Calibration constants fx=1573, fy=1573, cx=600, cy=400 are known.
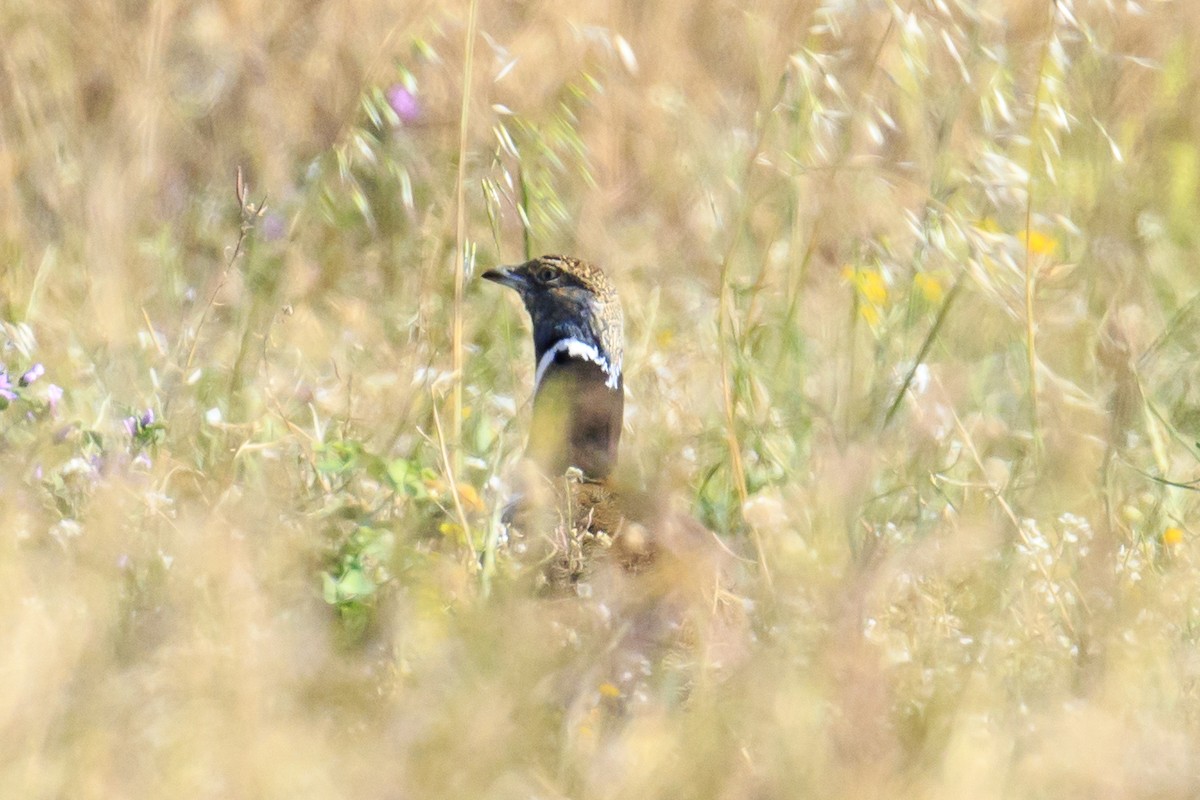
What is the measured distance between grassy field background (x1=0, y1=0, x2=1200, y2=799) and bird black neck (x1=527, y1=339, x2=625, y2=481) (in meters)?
0.11

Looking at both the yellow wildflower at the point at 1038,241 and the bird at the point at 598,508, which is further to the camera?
the yellow wildflower at the point at 1038,241

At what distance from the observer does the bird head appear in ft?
13.1

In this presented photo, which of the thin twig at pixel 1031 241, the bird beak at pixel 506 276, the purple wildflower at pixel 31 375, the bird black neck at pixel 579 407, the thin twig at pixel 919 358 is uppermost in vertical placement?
the thin twig at pixel 1031 241

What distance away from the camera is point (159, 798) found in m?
1.88

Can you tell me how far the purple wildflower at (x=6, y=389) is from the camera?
3084 millimetres

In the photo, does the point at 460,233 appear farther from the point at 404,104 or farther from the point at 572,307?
the point at 404,104

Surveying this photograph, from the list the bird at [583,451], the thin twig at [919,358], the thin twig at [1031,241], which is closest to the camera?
the bird at [583,451]

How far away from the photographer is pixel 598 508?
3.15 meters

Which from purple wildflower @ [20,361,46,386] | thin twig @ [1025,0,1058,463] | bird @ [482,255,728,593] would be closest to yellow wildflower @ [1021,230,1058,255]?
thin twig @ [1025,0,1058,463]

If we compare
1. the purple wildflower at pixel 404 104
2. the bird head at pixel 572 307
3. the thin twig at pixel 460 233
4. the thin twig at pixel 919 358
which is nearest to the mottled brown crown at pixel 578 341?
the bird head at pixel 572 307

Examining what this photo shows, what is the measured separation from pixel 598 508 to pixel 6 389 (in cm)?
119

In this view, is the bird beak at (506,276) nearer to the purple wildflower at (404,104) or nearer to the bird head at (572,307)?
the bird head at (572,307)

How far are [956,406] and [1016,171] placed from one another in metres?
0.86

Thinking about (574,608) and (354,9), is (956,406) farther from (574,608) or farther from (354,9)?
(354,9)
